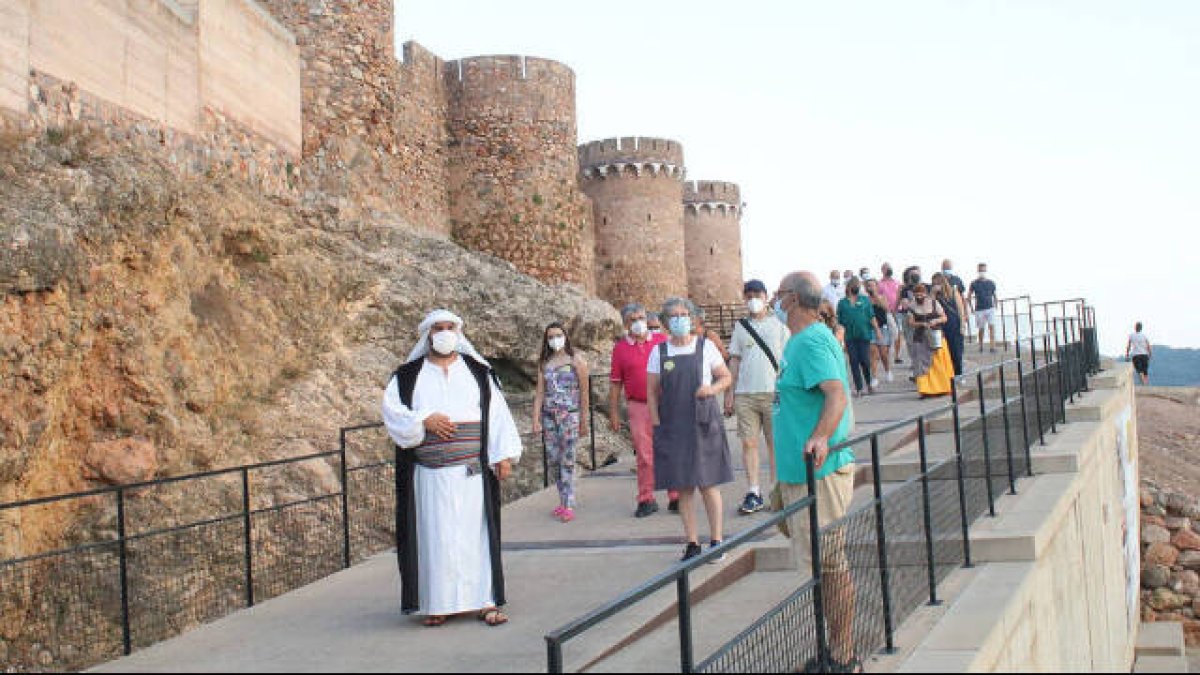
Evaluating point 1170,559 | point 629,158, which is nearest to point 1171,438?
point 1170,559

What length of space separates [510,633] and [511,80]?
20.7m

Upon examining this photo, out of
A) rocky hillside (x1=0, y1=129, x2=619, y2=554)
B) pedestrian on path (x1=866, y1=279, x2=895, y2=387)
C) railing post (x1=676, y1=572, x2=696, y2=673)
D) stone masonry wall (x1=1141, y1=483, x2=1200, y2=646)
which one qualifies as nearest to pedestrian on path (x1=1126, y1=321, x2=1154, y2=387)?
stone masonry wall (x1=1141, y1=483, x2=1200, y2=646)

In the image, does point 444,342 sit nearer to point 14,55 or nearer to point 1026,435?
point 14,55

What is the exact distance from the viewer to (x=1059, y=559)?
725 cm

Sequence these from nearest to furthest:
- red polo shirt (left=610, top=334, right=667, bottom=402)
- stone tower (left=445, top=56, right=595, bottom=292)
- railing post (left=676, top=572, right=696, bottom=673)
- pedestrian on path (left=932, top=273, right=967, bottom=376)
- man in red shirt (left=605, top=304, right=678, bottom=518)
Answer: railing post (left=676, top=572, right=696, bottom=673) < man in red shirt (left=605, top=304, right=678, bottom=518) < red polo shirt (left=610, top=334, right=667, bottom=402) < pedestrian on path (left=932, top=273, right=967, bottom=376) < stone tower (left=445, top=56, right=595, bottom=292)

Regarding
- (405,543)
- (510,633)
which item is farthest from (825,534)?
(405,543)

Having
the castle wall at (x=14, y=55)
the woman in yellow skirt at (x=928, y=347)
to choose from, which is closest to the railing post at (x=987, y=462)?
the woman in yellow skirt at (x=928, y=347)

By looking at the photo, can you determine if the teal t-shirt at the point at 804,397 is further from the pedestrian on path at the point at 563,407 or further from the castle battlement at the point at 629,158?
the castle battlement at the point at 629,158

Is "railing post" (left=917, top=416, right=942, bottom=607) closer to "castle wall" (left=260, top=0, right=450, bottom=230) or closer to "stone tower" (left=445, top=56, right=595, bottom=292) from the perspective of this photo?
"castle wall" (left=260, top=0, right=450, bottom=230)

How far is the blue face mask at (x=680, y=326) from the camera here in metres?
7.21

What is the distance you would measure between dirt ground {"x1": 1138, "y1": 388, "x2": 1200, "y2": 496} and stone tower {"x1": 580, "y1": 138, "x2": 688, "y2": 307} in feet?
47.9

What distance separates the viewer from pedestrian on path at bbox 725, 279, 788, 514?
8.12 m

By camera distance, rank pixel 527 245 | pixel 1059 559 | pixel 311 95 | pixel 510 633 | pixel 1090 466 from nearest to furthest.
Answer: pixel 510 633 → pixel 1059 559 → pixel 1090 466 → pixel 311 95 → pixel 527 245

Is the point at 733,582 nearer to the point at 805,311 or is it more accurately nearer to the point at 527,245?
the point at 805,311
